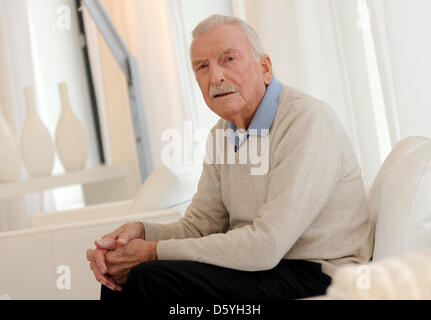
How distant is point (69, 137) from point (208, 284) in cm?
234

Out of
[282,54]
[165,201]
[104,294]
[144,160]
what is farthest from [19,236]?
[144,160]

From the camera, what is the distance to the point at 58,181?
10.7 feet

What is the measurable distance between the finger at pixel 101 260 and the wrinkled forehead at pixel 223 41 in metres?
0.53

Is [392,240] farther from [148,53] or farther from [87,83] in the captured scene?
[87,83]

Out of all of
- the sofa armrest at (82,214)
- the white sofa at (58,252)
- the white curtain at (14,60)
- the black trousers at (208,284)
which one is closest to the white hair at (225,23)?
the black trousers at (208,284)

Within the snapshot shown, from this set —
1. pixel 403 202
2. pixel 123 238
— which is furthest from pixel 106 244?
pixel 403 202

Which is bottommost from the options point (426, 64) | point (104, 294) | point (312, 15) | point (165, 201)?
point (104, 294)

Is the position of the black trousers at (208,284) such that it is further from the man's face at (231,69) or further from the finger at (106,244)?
the man's face at (231,69)

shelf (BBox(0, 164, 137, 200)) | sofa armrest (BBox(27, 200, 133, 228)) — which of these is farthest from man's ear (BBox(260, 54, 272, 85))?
shelf (BBox(0, 164, 137, 200))

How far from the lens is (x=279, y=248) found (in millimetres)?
1256

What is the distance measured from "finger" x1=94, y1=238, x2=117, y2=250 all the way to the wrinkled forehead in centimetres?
50

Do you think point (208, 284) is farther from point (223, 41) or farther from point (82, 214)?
point (82, 214)

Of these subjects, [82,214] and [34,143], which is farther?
[34,143]

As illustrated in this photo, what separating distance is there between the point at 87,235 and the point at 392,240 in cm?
102
